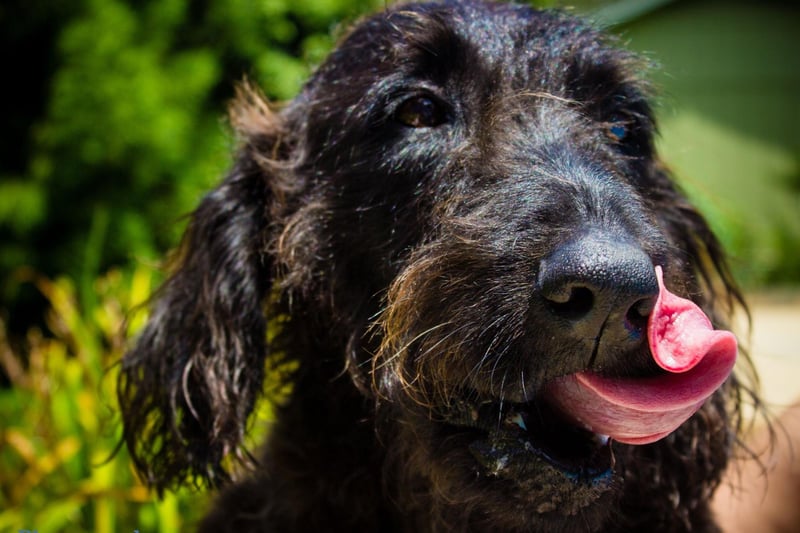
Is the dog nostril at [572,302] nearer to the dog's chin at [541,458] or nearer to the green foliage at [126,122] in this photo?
the dog's chin at [541,458]

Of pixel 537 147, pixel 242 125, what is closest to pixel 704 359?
pixel 537 147

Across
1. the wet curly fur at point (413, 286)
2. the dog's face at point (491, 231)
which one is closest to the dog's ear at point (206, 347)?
the wet curly fur at point (413, 286)

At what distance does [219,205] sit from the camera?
2445 mm

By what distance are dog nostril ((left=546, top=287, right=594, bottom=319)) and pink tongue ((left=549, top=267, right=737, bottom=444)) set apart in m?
0.13

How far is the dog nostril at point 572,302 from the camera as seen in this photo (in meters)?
1.42

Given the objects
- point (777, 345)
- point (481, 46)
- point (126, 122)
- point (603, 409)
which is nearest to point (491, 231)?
point (603, 409)

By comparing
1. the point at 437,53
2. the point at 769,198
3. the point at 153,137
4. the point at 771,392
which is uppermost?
the point at 437,53

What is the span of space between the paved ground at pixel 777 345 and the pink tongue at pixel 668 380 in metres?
1.23

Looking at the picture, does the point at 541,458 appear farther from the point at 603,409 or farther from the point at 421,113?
the point at 421,113

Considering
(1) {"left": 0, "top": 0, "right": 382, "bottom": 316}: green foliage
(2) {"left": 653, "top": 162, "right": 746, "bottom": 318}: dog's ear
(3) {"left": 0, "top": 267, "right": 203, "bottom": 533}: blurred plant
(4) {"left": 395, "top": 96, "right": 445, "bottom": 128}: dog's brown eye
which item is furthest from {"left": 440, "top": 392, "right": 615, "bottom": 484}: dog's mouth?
(1) {"left": 0, "top": 0, "right": 382, "bottom": 316}: green foliage

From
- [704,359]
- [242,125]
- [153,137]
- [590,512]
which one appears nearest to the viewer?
[704,359]

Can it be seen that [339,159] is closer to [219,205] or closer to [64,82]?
[219,205]

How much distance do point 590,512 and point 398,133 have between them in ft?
3.56

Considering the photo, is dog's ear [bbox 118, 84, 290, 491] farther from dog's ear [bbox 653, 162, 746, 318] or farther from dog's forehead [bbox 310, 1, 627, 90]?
dog's ear [bbox 653, 162, 746, 318]
